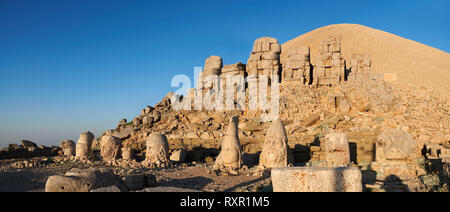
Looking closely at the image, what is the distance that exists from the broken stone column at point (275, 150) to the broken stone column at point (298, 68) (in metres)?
11.0

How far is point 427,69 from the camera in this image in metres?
44.9

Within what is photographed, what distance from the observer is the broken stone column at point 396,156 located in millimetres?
10047

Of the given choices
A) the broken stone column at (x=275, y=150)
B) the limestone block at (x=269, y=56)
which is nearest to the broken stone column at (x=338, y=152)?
the broken stone column at (x=275, y=150)

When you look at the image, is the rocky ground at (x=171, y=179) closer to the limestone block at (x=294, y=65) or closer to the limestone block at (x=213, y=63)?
the limestone block at (x=213, y=63)

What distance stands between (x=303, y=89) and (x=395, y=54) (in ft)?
118

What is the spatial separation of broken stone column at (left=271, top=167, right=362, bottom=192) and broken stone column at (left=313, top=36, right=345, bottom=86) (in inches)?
658

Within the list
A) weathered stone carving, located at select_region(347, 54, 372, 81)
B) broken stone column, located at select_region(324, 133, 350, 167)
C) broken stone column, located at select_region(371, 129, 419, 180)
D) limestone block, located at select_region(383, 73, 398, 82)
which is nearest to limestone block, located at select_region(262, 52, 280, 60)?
weathered stone carving, located at select_region(347, 54, 372, 81)

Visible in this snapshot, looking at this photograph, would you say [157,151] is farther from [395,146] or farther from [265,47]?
[265,47]

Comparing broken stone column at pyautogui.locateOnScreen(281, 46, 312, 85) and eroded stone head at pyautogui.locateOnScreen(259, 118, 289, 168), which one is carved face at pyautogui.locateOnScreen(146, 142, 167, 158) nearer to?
eroded stone head at pyautogui.locateOnScreen(259, 118, 289, 168)

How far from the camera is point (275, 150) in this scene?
11.4 metres

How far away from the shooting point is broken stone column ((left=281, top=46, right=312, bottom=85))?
22141 mm

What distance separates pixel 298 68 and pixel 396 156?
501 inches

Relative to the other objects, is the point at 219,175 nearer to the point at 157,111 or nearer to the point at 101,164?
the point at 101,164

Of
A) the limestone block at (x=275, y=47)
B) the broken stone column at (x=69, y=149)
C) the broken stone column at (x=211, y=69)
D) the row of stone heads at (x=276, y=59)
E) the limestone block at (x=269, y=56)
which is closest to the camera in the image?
the broken stone column at (x=69, y=149)
